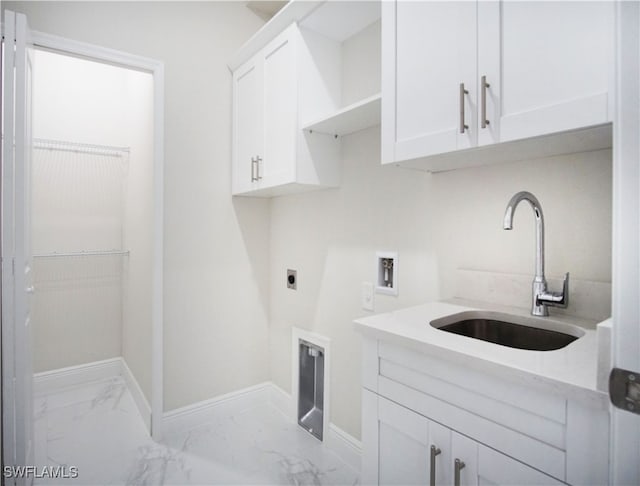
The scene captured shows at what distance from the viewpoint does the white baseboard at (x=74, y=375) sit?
2.74 meters

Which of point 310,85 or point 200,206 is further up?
point 310,85

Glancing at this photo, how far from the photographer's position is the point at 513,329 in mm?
1186

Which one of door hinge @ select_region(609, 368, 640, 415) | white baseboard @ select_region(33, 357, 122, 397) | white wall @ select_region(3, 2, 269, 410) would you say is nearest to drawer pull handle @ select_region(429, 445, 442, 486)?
door hinge @ select_region(609, 368, 640, 415)

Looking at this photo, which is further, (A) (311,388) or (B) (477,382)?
(A) (311,388)

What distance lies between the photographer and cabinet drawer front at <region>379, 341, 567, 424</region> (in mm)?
734

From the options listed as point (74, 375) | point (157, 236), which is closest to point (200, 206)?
point (157, 236)

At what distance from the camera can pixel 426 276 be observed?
1.53 metres

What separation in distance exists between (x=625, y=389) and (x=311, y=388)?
180 cm

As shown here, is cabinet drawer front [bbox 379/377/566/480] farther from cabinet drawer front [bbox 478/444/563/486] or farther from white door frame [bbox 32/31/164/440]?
white door frame [bbox 32/31/164/440]

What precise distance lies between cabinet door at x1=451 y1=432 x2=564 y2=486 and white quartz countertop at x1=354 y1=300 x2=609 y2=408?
0.19 metres

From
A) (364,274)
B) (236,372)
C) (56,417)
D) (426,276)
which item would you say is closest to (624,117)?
(426,276)

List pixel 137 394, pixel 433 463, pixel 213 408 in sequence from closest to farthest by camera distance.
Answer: pixel 433 463, pixel 213 408, pixel 137 394

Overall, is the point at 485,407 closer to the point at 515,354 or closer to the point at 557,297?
the point at 515,354

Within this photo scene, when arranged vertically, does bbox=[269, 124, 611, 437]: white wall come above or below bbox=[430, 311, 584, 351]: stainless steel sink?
above
